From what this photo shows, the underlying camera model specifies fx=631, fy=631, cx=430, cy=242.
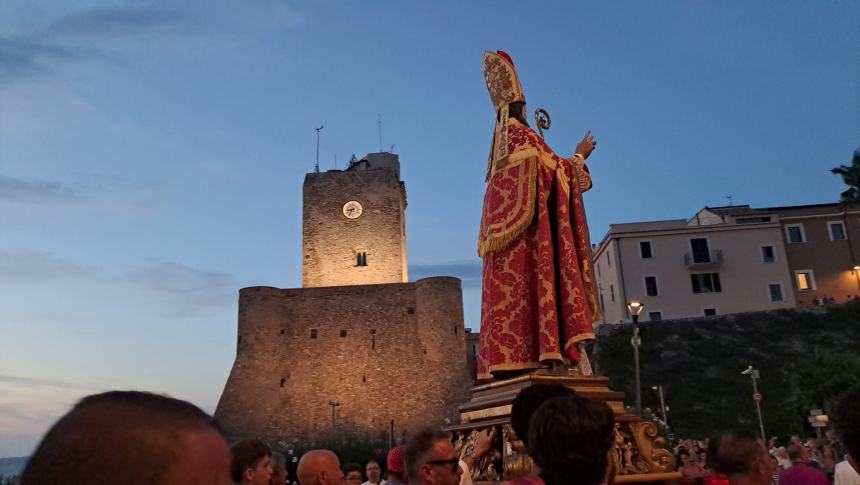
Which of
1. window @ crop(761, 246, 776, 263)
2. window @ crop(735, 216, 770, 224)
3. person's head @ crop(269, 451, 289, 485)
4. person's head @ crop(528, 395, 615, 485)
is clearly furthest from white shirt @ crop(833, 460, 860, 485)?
window @ crop(735, 216, 770, 224)

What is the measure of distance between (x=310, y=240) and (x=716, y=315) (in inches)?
1002

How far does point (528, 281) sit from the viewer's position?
17.5 feet

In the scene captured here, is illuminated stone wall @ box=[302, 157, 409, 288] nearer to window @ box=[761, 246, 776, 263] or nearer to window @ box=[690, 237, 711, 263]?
window @ box=[690, 237, 711, 263]

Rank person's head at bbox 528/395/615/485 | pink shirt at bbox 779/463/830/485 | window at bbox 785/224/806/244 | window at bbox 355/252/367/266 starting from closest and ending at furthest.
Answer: person's head at bbox 528/395/615/485
pink shirt at bbox 779/463/830/485
window at bbox 785/224/806/244
window at bbox 355/252/367/266

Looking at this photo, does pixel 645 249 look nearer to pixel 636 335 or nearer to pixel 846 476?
pixel 636 335

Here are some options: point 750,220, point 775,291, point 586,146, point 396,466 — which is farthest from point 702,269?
point 396,466

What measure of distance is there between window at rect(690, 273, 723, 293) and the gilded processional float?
3518 cm

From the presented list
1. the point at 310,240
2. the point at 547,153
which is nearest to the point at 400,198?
the point at 310,240

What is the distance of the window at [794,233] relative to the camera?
127ft

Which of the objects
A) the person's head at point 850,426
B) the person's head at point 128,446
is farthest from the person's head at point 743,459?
the person's head at point 128,446

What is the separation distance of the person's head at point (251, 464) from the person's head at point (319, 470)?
193mm

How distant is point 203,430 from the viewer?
3.43 feet

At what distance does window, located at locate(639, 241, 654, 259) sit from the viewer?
37969 mm

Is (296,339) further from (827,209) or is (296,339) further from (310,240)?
(827,209)
